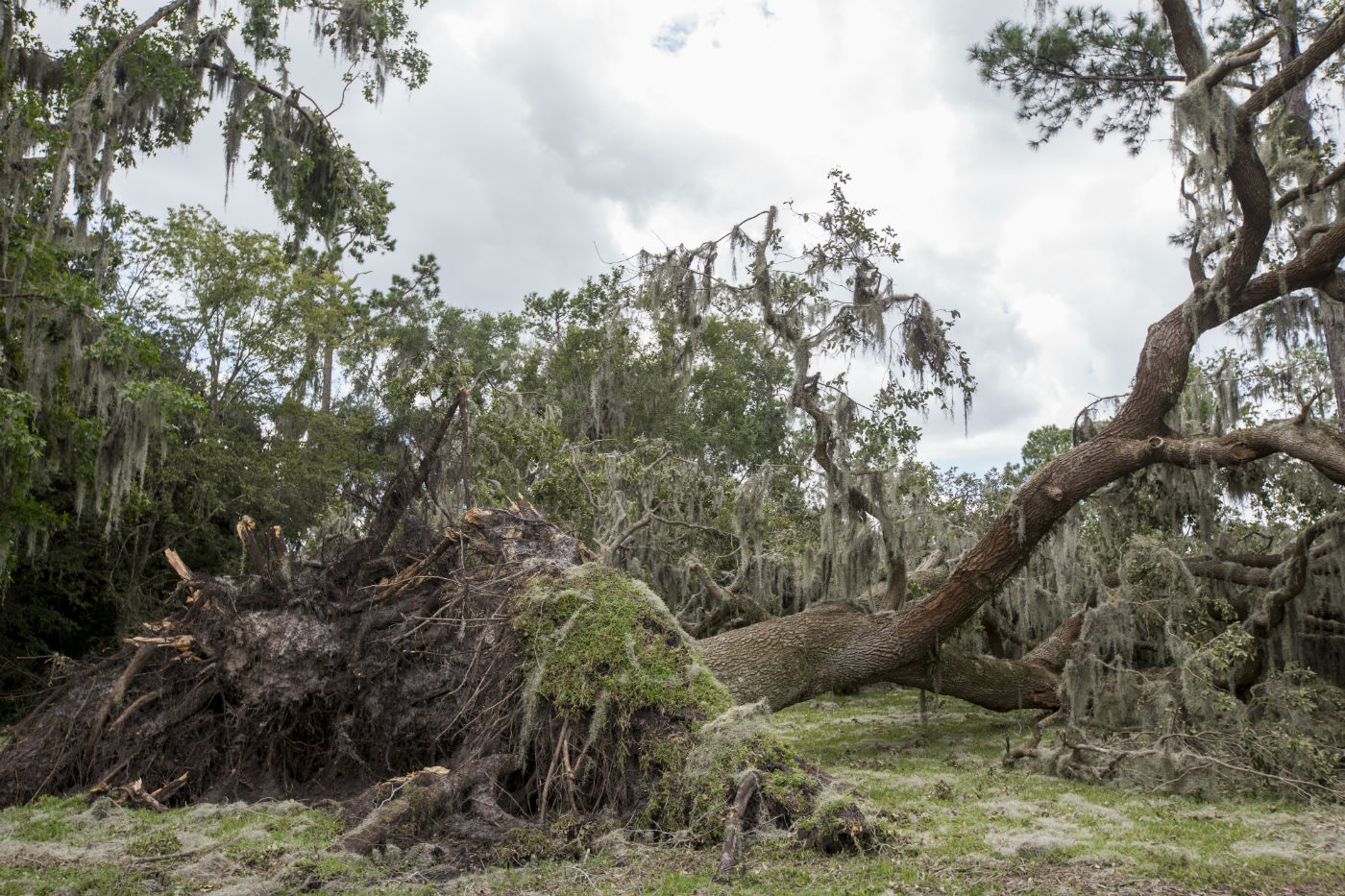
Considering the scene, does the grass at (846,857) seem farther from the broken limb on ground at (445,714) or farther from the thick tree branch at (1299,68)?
the thick tree branch at (1299,68)

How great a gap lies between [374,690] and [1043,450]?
1754cm

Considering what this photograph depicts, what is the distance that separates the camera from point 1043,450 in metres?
20.1

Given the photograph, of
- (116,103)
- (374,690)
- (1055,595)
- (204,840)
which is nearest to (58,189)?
(116,103)

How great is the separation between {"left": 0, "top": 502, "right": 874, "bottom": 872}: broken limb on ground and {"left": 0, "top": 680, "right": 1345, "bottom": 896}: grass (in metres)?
0.21

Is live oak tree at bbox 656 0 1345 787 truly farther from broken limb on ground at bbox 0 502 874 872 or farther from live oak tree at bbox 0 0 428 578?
live oak tree at bbox 0 0 428 578

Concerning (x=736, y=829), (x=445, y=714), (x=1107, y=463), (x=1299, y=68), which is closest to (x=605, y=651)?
(x=445, y=714)

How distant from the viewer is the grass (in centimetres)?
392

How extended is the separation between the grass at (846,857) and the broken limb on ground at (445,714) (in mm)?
214

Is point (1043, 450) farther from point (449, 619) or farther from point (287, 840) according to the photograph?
point (287, 840)

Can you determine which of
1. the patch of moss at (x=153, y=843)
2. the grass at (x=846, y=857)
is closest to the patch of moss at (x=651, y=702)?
the grass at (x=846, y=857)

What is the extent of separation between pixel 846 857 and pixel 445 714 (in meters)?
2.93

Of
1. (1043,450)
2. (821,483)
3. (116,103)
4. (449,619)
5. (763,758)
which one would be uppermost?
(116,103)

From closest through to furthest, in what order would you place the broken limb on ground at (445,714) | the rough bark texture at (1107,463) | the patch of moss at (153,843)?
1. the patch of moss at (153,843)
2. the broken limb on ground at (445,714)
3. the rough bark texture at (1107,463)

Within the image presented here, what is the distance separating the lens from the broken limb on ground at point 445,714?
466cm
